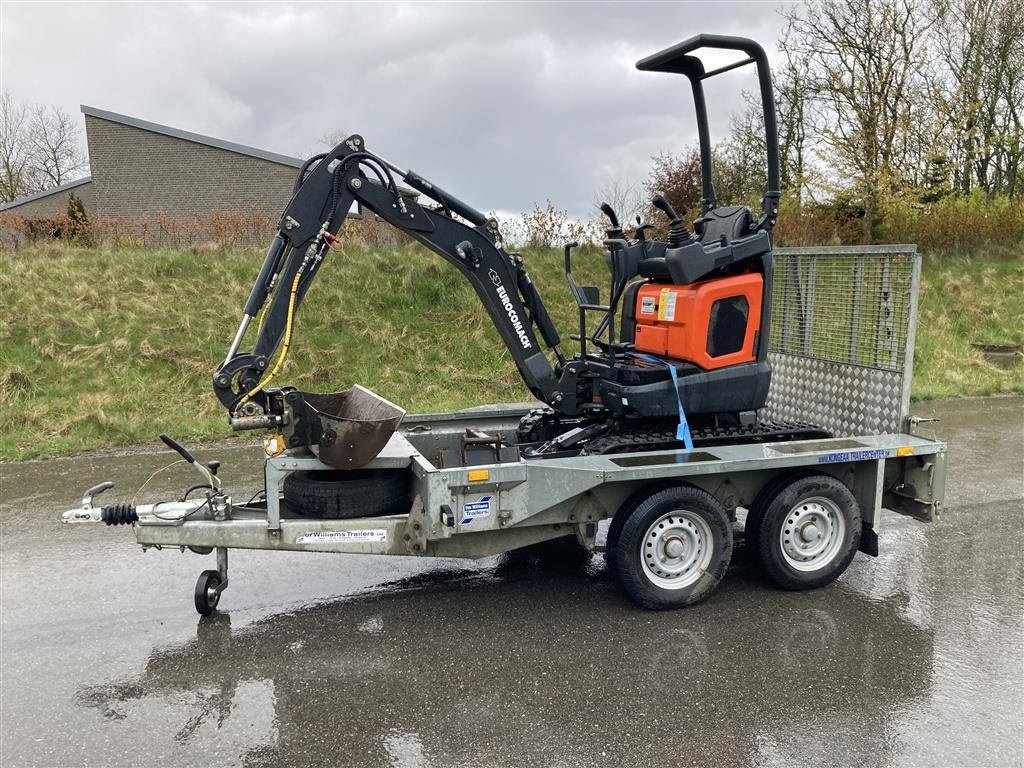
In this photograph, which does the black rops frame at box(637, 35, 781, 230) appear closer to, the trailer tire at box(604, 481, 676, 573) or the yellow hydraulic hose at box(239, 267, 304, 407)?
the trailer tire at box(604, 481, 676, 573)

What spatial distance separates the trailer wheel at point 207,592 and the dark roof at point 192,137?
1053 inches

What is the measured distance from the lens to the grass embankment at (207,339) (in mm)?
10570

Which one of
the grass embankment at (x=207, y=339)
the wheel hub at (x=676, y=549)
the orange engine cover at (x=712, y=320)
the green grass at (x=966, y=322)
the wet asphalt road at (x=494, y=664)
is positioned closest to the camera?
the wet asphalt road at (x=494, y=664)

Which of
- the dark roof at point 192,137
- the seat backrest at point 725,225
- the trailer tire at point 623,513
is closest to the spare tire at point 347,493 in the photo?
the trailer tire at point 623,513

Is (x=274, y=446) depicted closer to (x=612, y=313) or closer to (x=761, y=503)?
(x=612, y=313)

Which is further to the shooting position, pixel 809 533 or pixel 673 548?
pixel 809 533

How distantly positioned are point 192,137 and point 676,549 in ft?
97.4

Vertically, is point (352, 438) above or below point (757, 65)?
below

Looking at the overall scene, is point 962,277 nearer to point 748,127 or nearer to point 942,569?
point 748,127

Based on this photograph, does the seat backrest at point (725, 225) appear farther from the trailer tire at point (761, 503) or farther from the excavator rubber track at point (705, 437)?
the trailer tire at point (761, 503)

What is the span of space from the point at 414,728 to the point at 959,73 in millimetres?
26175

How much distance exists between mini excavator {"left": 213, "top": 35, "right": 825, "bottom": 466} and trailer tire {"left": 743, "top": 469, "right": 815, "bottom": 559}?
1.41 feet

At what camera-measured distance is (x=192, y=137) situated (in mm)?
29750

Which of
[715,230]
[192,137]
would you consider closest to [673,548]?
[715,230]
